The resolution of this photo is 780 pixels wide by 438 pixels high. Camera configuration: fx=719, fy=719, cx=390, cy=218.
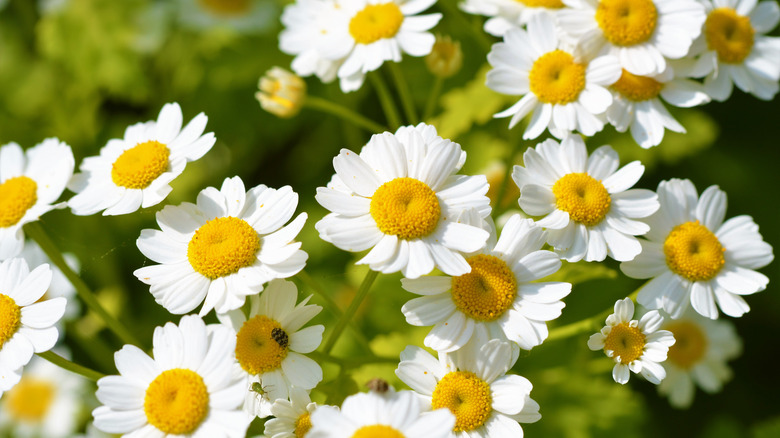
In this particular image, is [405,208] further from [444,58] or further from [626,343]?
[444,58]

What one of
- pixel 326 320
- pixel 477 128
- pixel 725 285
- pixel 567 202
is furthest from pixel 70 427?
pixel 725 285

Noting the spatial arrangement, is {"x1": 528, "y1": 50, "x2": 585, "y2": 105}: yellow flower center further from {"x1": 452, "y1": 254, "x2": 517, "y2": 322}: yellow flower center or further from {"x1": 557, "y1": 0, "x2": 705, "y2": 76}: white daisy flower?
{"x1": 452, "y1": 254, "x2": 517, "y2": 322}: yellow flower center

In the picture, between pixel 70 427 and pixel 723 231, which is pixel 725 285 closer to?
pixel 723 231

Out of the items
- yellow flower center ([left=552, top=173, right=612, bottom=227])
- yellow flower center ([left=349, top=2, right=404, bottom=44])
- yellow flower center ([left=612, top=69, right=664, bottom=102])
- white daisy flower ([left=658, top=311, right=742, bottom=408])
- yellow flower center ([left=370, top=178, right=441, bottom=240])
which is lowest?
white daisy flower ([left=658, top=311, right=742, bottom=408])

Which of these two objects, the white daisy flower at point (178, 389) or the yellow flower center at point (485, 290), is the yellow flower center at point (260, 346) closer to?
the white daisy flower at point (178, 389)

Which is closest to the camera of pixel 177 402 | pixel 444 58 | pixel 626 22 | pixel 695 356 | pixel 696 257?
pixel 177 402

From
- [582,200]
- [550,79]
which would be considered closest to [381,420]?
[582,200]

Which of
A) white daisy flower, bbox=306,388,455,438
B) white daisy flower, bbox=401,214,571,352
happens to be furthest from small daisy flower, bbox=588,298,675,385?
white daisy flower, bbox=306,388,455,438
